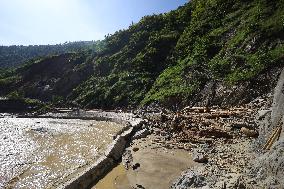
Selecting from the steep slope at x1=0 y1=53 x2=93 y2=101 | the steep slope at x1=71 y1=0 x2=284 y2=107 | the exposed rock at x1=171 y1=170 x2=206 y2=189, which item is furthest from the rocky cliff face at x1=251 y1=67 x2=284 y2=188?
the steep slope at x1=0 y1=53 x2=93 y2=101

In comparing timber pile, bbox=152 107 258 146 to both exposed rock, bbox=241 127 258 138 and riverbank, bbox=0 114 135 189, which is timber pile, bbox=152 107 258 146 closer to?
exposed rock, bbox=241 127 258 138

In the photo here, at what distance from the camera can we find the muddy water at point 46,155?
2021cm

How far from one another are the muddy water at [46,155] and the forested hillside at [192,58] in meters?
11.6

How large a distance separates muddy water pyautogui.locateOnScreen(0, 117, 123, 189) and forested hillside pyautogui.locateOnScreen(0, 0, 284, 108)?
11602 millimetres

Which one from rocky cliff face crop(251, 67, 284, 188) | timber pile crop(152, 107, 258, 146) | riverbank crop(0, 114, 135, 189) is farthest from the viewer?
timber pile crop(152, 107, 258, 146)

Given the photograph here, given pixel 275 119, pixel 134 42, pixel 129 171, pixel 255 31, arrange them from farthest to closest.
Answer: pixel 134 42
pixel 255 31
pixel 129 171
pixel 275 119

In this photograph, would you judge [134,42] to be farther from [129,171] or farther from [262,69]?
[129,171]

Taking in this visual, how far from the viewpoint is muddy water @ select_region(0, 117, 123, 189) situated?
20.2 meters

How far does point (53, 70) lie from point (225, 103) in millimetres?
68979

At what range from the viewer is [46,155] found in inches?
1045

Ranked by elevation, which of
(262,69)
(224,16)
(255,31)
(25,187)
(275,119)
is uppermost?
(224,16)

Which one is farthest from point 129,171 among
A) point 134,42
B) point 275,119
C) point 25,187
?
point 134,42

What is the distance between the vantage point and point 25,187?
62.3ft

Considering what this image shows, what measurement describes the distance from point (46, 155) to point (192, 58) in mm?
26821
